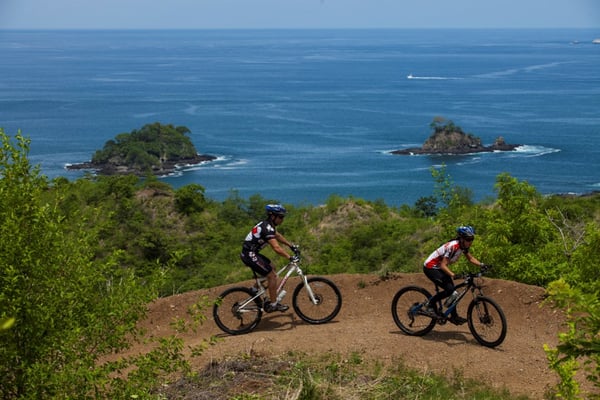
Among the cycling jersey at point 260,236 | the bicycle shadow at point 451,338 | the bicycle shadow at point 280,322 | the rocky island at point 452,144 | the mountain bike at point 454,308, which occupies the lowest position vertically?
the bicycle shadow at point 451,338

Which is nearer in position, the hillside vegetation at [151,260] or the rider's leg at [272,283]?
the hillside vegetation at [151,260]

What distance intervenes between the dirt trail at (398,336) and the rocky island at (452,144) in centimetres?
8044

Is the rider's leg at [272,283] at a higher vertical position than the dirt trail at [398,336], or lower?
higher

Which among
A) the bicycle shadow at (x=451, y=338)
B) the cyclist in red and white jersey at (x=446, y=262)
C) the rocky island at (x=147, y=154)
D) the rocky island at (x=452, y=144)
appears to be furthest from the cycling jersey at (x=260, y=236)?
the rocky island at (x=452, y=144)

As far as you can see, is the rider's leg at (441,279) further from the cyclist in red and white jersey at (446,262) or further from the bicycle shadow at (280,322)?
the bicycle shadow at (280,322)

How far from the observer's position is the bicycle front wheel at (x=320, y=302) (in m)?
12.3

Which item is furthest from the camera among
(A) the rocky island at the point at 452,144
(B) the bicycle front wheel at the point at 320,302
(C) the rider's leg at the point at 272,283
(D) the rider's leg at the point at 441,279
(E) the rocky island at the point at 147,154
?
(A) the rocky island at the point at 452,144

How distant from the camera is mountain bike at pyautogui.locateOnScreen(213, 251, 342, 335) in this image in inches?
475

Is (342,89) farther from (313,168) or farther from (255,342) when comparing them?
(255,342)

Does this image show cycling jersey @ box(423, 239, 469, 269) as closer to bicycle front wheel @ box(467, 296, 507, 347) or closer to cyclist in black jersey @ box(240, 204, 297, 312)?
bicycle front wheel @ box(467, 296, 507, 347)

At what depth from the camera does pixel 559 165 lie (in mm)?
85250

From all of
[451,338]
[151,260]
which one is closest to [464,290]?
[451,338]

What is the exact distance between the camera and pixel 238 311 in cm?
1206

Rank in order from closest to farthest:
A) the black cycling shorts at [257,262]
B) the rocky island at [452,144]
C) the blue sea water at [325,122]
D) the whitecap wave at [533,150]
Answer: the black cycling shorts at [257,262], the blue sea water at [325,122], the whitecap wave at [533,150], the rocky island at [452,144]
